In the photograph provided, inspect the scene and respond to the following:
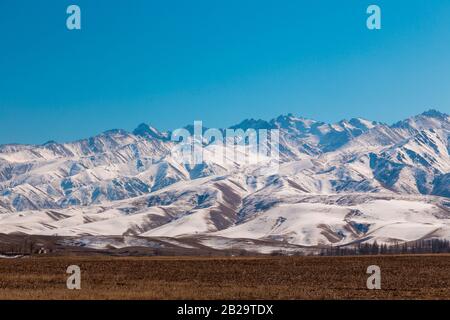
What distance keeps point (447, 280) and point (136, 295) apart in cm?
3189

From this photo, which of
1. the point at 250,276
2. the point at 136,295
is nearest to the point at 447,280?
the point at 250,276

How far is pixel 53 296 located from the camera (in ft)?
138
